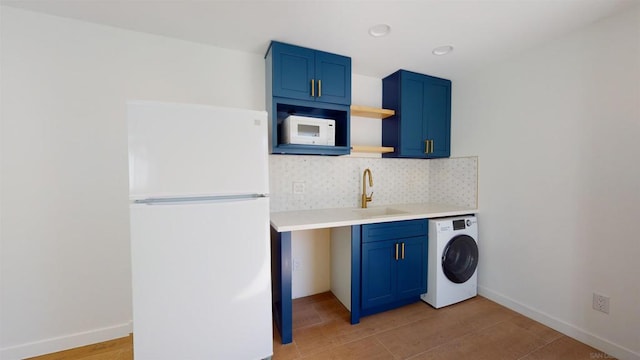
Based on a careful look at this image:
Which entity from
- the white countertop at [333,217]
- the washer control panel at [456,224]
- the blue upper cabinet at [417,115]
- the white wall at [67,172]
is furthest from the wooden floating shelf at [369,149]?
the white wall at [67,172]

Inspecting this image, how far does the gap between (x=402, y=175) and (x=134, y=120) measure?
2.60 metres

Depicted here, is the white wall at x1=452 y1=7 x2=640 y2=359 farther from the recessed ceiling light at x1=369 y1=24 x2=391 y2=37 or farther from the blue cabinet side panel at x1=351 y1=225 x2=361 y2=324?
the blue cabinet side panel at x1=351 y1=225 x2=361 y2=324

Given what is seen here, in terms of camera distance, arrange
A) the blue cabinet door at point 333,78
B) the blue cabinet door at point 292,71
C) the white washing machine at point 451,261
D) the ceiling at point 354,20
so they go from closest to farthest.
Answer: the ceiling at point 354,20, the blue cabinet door at point 292,71, the blue cabinet door at point 333,78, the white washing machine at point 451,261

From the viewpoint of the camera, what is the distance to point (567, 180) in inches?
73.6

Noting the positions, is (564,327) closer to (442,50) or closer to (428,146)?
(428,146)

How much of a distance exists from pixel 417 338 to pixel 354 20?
7.91 ft

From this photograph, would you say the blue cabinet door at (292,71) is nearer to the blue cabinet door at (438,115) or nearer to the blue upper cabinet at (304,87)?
the blue upper cabinet at (304,87)

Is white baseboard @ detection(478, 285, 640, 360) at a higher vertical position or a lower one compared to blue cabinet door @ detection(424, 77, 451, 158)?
lower

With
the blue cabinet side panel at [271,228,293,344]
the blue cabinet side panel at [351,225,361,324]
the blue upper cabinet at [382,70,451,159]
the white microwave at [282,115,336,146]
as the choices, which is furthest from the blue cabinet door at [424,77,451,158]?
the blue cabinet side panel at [271,228,293,344]

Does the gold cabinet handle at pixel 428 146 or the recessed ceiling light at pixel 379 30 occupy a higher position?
the recessed ceiling light at pixel 379 30

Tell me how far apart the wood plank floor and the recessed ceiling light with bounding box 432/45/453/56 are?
92.8 inches

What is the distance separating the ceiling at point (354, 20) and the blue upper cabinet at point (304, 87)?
0.09 metres

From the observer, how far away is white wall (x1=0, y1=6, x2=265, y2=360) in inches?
63.3

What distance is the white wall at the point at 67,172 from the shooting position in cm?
161
